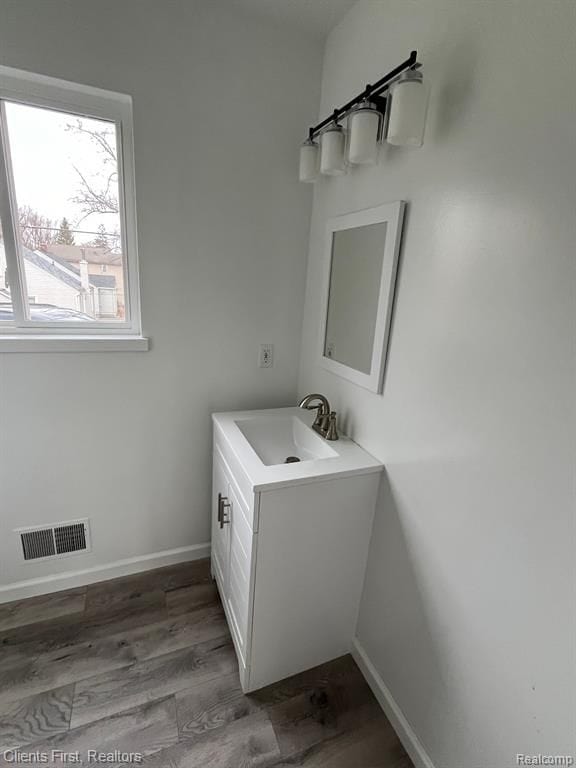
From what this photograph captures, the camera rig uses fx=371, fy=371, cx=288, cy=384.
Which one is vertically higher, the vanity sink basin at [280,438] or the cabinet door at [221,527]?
the vanity sink basin at [280,438]

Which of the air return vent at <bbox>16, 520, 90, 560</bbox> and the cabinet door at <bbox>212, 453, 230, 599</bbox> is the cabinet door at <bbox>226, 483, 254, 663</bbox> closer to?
the cabinet door at <bbox>212, 453, 230, 599</bbox>

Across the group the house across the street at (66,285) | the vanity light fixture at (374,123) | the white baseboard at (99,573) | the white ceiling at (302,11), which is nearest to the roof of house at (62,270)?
the house across the street at (66,285)

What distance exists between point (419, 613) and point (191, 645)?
97cm

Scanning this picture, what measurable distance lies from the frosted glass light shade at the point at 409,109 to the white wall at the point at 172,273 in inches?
30.6

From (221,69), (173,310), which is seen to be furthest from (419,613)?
(221,69)

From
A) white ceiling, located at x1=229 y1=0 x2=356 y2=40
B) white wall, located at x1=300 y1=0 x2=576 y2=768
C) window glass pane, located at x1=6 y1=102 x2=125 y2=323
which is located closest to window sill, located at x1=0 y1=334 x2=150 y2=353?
window glass pane, located at x1=6 y1=102 x2=125 y2=323

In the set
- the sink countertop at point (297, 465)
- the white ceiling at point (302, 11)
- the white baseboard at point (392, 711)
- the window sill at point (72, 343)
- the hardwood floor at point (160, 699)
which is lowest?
the hardwood floor at point (160, 699)

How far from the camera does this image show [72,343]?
152 centimetres

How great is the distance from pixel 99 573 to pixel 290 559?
1.13 meters

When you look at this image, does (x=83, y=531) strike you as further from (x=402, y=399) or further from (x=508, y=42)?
(x=508, y=42)

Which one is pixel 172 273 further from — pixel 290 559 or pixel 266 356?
pixel 290 559

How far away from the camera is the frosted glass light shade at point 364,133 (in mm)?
1147

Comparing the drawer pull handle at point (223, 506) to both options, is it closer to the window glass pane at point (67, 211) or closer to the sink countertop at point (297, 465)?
the sink countertop at point (297, 465)

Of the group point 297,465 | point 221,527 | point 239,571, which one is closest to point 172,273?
point 297,465
